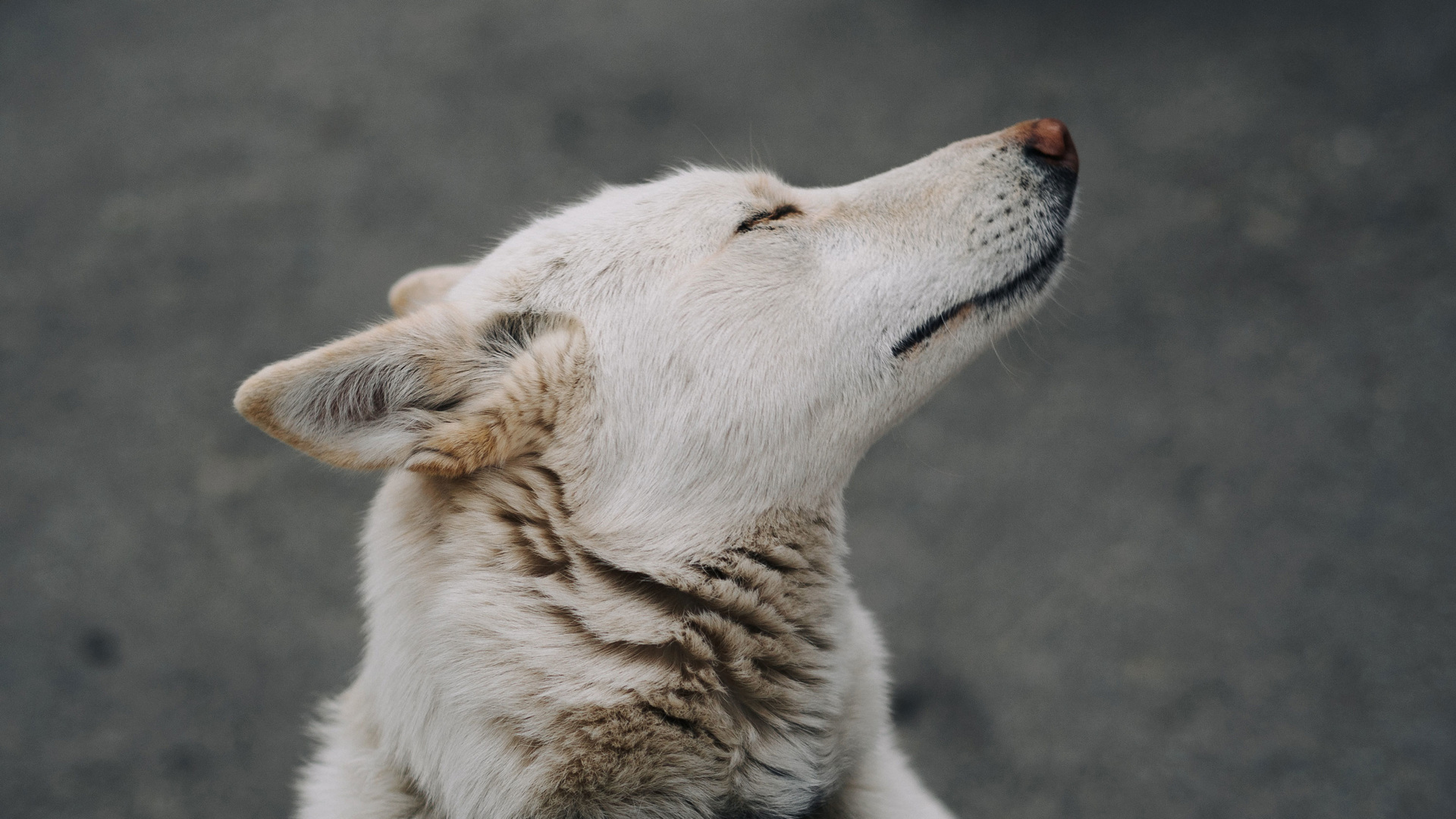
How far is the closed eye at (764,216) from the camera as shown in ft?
6.75

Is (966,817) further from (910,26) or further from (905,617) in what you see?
(910,26)

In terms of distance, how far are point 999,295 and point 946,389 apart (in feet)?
7.33

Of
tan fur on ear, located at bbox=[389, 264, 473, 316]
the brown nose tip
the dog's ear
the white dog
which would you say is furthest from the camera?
tan fur on ear, located at bbox=[389, 264, 473, 316]

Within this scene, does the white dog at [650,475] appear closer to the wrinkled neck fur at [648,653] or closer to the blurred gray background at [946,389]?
the wrinkled neck fur at [648,653]

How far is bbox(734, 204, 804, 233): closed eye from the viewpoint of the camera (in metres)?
2.06

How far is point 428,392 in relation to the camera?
1.81 m

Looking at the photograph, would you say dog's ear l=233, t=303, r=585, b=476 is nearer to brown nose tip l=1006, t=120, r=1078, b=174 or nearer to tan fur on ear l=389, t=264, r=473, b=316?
tan fur on ear l=389, t=264, r=473, b=316

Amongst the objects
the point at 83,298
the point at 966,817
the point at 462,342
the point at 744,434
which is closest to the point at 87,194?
the point at 83,298

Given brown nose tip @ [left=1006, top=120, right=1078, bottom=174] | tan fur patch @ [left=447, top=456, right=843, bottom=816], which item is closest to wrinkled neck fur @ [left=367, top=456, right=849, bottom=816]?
tan fur patch @ [left=447, top=456, right=843, bottom=816]

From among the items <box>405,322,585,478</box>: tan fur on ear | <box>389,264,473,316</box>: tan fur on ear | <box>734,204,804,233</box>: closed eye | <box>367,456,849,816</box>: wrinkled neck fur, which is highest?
<box>734,204,804,233</box>: closed eye

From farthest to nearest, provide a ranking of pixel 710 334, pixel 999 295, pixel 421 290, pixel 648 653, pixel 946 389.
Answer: pixel 946 389
pixel 421 290
pixel 999 295
pixel 710 334
pixel 648 653

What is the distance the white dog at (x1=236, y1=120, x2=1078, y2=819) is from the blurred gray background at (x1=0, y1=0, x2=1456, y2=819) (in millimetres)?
1802

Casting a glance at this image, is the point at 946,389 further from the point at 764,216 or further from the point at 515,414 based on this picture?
the point at 515,414

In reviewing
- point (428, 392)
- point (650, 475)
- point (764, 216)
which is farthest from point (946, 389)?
point (428, 392)
